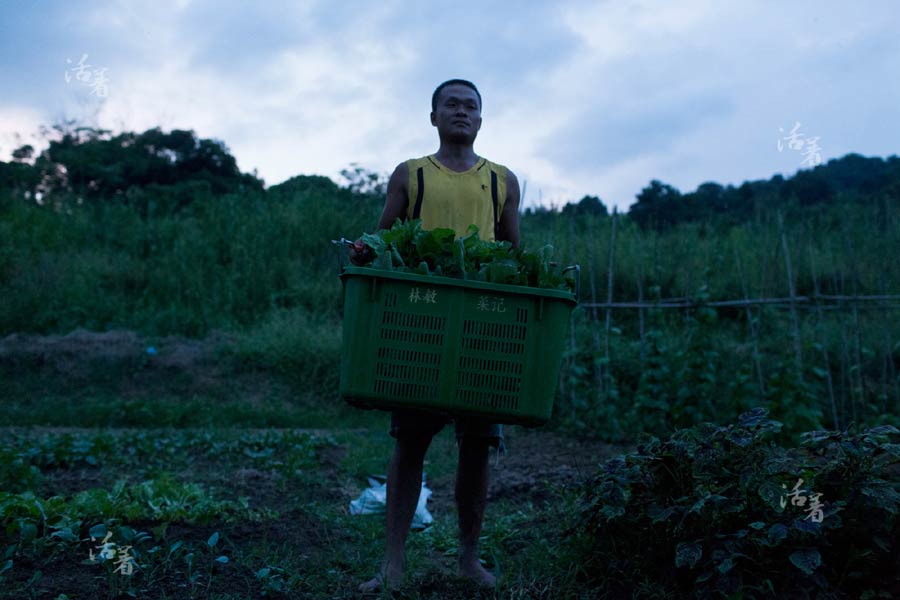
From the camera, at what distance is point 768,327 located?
9203mm

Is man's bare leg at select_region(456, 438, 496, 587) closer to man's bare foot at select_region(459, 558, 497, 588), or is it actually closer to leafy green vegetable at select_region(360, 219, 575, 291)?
man's bare foot at select_region(459, 558, 497, 588)

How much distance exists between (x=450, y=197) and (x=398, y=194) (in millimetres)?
204

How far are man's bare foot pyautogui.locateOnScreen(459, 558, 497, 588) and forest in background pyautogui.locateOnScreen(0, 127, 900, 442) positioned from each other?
1.91 m

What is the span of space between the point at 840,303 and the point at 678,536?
4.87 m

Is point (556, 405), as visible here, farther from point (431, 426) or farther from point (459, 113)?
point (459, 113)

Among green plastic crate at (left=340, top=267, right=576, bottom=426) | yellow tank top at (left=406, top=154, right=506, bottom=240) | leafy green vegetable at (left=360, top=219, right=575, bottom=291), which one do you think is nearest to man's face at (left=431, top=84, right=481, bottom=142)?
yellow tank top at (left=406, top=154, right=506, bottom=240)

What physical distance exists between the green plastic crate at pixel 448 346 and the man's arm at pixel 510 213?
807 millimetres

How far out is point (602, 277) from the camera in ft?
32.7

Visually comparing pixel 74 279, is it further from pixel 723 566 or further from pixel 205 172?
pixel 723 566

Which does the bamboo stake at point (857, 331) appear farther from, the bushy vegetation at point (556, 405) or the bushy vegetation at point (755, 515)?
the bushy vegetation at point (755, 515)

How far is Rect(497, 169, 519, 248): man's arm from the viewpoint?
129 inches

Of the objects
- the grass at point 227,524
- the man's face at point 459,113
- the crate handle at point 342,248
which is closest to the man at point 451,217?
the man's face at point 459,113

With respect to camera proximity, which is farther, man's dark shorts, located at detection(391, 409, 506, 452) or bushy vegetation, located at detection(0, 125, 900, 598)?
man's dark shorts, located at detection(391, 409, 506, 452)

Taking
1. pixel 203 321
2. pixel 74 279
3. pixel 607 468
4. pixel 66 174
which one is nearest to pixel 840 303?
pixel 607 468
